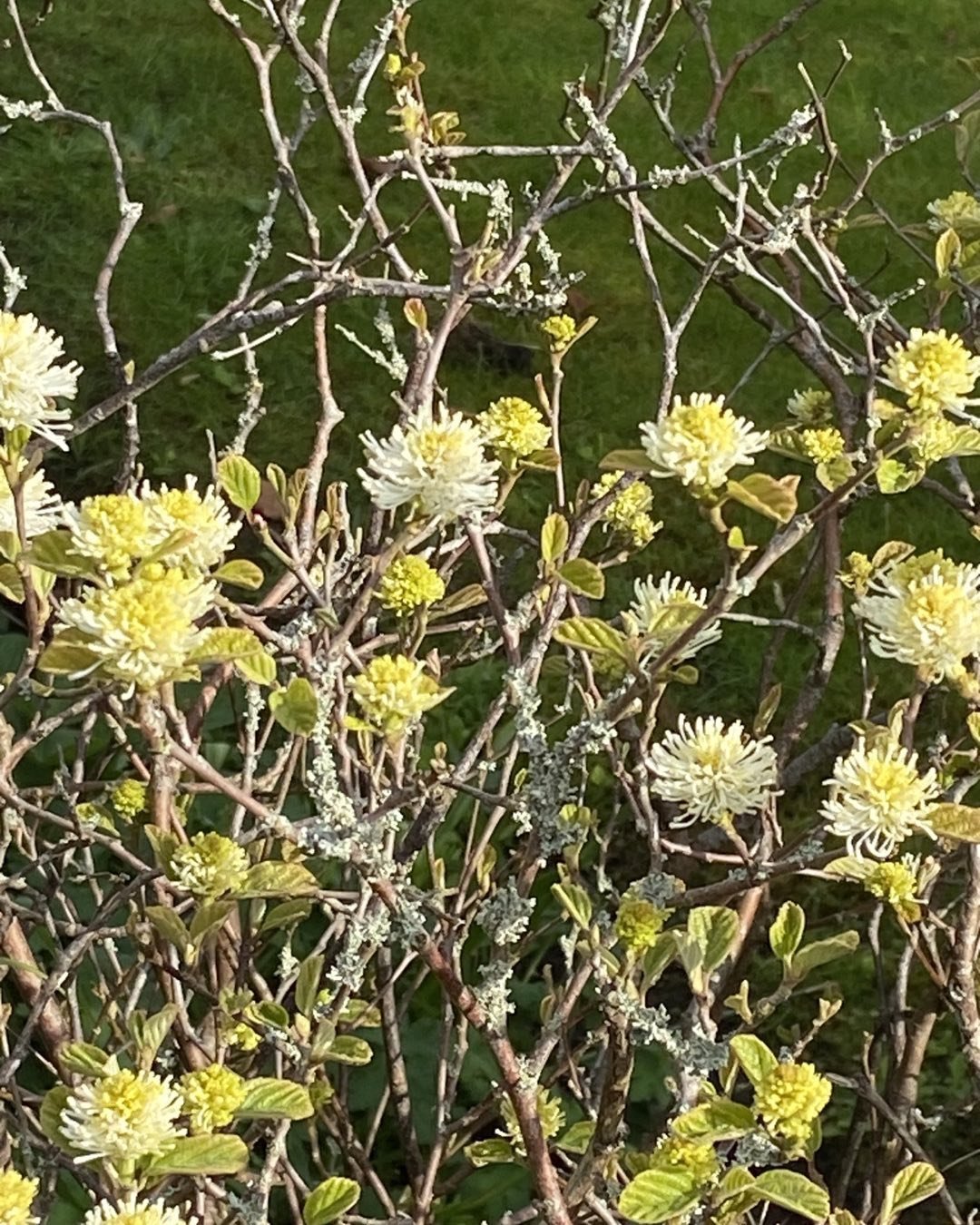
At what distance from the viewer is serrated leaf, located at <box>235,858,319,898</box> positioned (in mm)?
937

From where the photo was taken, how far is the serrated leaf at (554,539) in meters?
1.00

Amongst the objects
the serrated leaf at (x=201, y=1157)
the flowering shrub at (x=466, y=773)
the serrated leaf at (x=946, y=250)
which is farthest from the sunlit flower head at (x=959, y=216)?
the serrated leaf at (x=201, y=1157)

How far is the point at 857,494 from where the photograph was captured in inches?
43.6

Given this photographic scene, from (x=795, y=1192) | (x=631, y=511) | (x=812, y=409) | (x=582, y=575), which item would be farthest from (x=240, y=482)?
(x=812, y=409)

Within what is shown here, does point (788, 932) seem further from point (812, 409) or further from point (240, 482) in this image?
point (812, 409)

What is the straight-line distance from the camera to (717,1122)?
3.10 feet

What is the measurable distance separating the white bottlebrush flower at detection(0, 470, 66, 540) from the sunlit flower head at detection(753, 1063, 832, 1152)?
585 millimetres

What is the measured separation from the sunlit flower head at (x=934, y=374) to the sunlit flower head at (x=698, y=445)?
0.45 feet

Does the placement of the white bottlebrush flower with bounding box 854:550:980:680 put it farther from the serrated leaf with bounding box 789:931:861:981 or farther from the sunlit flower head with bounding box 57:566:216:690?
the sunlit flower head with bounding box 57:566:216:690

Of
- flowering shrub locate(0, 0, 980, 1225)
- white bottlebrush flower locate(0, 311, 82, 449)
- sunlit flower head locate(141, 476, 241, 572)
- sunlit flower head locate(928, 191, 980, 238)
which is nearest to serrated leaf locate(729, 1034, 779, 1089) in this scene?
flowering shrub locate(0, 0, 980, 1225)

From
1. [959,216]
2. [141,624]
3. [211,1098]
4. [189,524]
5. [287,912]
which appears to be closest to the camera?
[141,624]

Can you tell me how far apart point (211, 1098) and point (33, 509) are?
41 cm

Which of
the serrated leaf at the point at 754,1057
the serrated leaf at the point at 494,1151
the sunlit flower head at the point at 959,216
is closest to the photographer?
the serrated leaf at the point at 754,1057

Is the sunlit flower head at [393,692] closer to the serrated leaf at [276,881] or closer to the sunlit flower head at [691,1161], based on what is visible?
the serrated leaf at [276,881]
